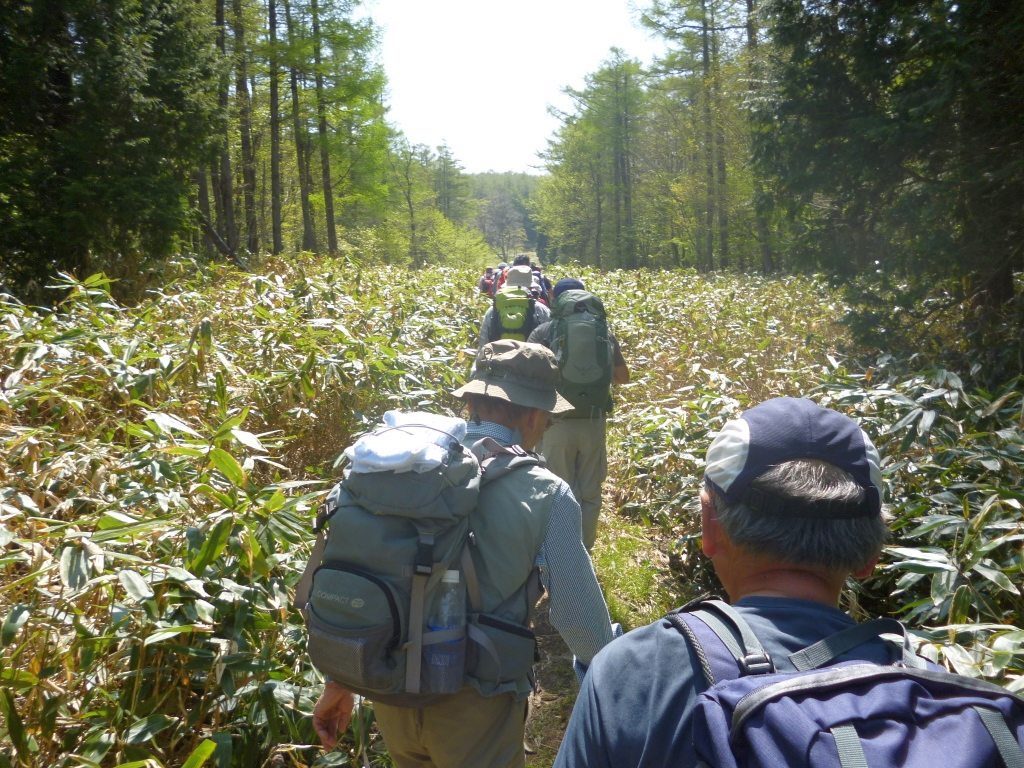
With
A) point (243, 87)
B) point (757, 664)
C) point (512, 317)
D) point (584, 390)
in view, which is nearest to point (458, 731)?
point (757, 664)

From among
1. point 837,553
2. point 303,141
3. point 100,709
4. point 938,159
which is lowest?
point 100,709

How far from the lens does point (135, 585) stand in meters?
2.31

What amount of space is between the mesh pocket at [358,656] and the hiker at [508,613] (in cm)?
24

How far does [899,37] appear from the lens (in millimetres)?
6828

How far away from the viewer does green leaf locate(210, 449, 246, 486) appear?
8.77ft

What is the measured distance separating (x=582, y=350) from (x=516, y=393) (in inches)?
78.7

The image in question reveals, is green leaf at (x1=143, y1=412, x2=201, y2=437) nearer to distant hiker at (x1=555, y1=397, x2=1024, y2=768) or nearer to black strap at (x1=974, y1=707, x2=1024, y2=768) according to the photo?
distant hiker at (x1=555, y1=397, x2=1024, y2=768)

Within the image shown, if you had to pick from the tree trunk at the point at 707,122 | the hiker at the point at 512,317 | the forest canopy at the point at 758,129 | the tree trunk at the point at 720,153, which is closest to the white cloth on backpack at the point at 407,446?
the hiker at the point at 512,317

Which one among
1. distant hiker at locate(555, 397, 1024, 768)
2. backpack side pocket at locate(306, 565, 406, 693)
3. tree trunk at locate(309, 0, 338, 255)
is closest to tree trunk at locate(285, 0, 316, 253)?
tree trunk at locate(309, 0, 338, 255)

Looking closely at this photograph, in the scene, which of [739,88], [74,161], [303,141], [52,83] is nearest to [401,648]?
[74,161]

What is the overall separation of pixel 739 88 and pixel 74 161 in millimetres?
17601

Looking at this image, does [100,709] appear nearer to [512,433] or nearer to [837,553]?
[512,433]

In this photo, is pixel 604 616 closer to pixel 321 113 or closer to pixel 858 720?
pixel 858 720

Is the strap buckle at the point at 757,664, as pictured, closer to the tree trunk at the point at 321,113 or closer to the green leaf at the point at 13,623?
the green leaf at the point at 13,623
